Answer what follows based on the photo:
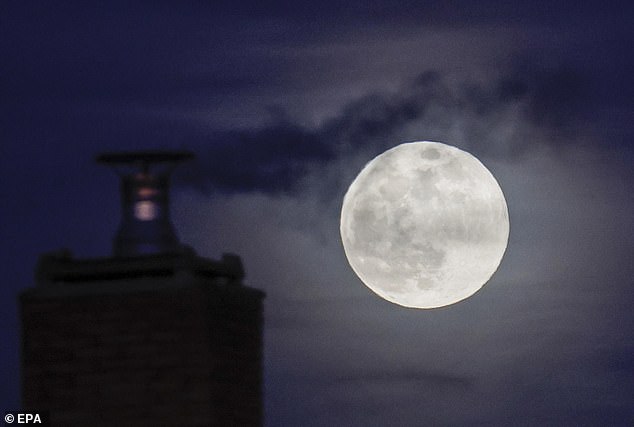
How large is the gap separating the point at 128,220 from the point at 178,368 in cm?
237

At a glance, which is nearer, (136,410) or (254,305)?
(136,410)

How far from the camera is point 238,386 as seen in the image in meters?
→ 23.8

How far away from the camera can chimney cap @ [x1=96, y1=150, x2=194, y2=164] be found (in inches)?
944

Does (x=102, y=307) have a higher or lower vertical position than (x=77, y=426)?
higher

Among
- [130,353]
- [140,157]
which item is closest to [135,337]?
[130,353]

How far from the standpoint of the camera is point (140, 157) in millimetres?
24109

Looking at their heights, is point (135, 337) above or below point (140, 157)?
below

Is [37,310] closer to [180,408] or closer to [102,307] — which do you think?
[102,307]

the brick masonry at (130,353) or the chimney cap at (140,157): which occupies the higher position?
the chimney cap at (140,157)

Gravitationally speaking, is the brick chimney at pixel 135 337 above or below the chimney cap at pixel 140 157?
below

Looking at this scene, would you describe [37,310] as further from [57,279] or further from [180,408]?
[180,408]

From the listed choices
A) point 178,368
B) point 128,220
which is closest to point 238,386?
point 178,368

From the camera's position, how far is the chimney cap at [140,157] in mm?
23984

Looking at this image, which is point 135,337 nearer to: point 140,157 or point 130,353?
point 130,353
